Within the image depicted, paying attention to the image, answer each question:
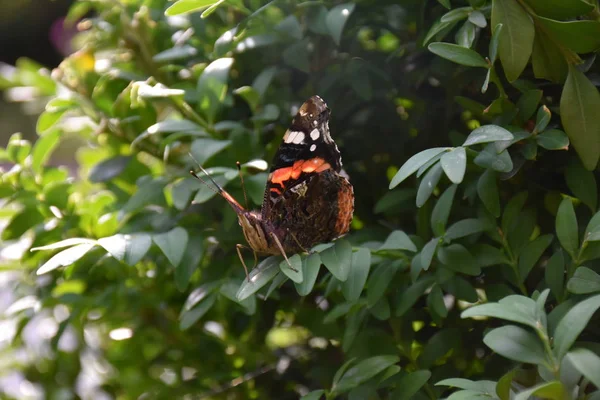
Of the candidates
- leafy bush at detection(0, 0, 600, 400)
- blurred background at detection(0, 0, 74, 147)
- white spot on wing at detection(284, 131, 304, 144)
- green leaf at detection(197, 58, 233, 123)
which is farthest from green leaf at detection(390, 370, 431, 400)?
blurred background at detection(0, 0, 74, 147)

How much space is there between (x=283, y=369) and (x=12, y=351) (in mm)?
724

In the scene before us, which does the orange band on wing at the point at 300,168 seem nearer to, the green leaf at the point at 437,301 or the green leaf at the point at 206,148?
the green leaf at the point at 206,148

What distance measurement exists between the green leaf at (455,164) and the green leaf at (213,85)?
389mm

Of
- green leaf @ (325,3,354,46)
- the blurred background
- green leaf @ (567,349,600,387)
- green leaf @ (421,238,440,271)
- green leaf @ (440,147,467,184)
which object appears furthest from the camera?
the blurred background

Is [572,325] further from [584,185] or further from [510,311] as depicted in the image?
[584,185]

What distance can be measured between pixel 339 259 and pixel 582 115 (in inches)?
12.3

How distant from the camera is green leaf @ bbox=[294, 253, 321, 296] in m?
0.68

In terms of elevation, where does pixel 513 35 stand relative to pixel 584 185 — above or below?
above

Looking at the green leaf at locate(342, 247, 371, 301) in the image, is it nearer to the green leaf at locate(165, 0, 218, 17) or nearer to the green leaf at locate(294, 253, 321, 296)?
the green leaf at locate(294, 253, 321, 296)

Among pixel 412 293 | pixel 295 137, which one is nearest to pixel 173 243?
pixel 295 137

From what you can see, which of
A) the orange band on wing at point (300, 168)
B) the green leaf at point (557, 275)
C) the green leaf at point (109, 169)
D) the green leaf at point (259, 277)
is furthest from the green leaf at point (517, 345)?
the green leaf at point (109, 169)

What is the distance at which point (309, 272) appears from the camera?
0.71 meters

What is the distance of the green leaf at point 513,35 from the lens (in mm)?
681

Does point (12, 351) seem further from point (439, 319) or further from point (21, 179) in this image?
point (439, 319)
